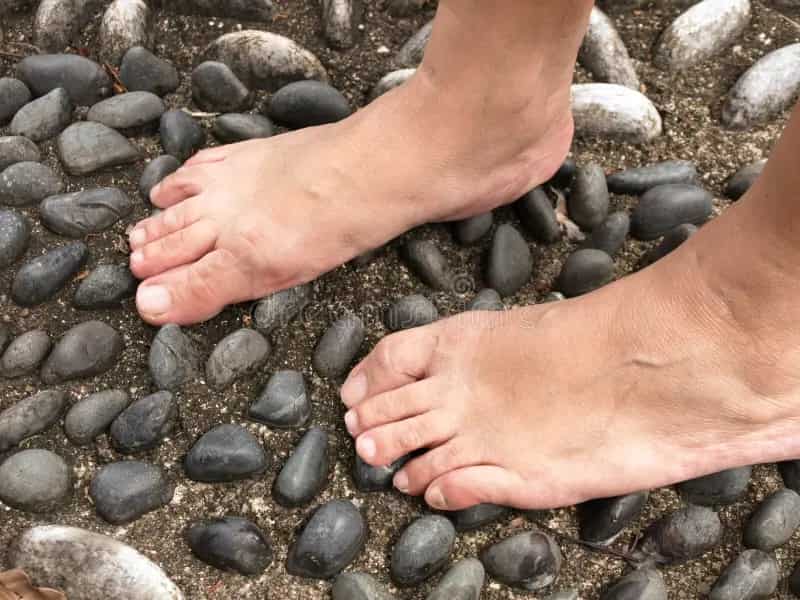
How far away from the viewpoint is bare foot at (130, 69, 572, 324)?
3.42 feet

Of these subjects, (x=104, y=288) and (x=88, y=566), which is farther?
(x=104, y=288)

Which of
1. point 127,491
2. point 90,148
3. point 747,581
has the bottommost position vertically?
point 747,581

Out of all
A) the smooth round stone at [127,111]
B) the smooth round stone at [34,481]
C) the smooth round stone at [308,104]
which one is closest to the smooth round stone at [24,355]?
the smooth round stone at [34,481]

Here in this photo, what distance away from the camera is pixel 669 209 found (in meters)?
1.17

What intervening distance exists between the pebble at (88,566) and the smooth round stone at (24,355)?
206 mm

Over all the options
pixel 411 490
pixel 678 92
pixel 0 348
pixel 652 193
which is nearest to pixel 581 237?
pixel 652 193

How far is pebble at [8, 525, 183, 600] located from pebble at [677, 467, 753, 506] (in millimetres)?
558

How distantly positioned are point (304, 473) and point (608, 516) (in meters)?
0.33

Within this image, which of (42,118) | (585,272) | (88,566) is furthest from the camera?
(42,118)

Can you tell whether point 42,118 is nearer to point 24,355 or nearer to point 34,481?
point 24,355

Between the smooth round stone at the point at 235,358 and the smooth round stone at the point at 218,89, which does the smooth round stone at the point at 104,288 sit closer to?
the smooth round stone at the point at 235,358

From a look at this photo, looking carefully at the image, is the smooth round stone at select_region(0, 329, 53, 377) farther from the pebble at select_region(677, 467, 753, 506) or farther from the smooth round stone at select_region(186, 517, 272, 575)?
the pebble at select_region(677, 467, 753, 506)

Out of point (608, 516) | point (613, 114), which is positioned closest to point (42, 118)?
point (613, 114)

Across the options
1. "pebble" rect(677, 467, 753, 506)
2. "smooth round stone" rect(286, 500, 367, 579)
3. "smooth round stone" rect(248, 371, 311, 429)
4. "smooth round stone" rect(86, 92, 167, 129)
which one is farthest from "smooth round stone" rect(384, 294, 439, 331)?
"smooth round stone" rect(86, 92, 167, 129)
